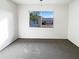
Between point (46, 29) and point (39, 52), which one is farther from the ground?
point (46, 29)

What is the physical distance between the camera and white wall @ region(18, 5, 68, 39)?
6.83 m

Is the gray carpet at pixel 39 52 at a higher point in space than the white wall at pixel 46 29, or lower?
lower

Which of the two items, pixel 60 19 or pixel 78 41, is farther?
pixel 60 19

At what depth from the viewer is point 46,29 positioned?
7008 mm

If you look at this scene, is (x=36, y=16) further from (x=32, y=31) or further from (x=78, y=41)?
(x=78, y=41)

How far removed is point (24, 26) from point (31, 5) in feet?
4.91

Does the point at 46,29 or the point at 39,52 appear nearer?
the point at 39,52

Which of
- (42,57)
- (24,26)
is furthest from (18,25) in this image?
(42,57)

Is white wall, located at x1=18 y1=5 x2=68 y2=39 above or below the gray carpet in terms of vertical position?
above

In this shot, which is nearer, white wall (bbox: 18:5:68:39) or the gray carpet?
the gray carpet

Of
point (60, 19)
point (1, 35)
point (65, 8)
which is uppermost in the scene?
point (65, 8)

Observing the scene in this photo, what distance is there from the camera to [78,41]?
197 inches

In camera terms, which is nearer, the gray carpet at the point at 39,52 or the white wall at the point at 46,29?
the gray carpet at the point at 39,52

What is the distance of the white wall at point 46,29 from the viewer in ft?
22.4
